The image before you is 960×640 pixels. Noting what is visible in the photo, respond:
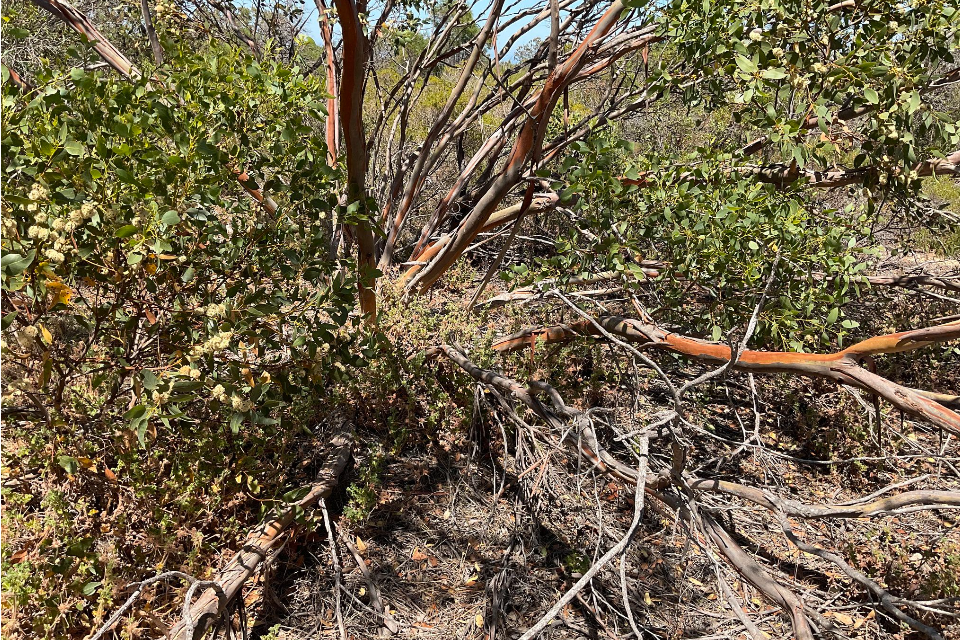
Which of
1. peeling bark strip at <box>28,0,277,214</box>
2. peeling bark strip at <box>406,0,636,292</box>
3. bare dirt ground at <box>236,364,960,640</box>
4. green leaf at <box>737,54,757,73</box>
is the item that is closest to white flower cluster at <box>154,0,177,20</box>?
peeling bark strip at <box>28,0,277,214</box>

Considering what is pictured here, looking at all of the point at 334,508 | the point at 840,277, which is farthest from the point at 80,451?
the point at 840,277

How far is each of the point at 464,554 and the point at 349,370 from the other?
0.97 m

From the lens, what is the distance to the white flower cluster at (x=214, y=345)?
1.58 metres

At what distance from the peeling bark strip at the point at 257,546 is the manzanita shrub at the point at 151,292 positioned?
10cm

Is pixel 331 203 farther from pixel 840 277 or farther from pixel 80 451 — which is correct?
pixel 840 277

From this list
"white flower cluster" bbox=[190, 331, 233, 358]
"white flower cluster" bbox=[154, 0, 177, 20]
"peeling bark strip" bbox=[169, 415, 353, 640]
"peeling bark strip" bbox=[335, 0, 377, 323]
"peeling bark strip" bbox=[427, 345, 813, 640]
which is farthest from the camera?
"white flower cluster" bbox=[154, 0, 177, 20]

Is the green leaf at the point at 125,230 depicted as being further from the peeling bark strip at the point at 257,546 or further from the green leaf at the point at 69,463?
the peeling bark strip at the point at 257,546

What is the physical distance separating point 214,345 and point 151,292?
0.36 meters

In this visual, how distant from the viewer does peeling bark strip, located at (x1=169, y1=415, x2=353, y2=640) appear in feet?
6.03

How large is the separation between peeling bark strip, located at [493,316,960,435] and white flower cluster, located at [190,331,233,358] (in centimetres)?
179

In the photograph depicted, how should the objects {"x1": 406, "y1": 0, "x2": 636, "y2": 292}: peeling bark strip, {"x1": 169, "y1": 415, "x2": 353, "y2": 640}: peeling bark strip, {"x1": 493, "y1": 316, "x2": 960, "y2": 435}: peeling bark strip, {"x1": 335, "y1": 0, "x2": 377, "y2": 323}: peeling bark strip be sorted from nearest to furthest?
{"x1": 169, "y1": 415, "x2": 353, "y2": 640}: peeling bark strip, {"x1": 493, "y1": 316, "x2": 960, "y2": 435}: peeling bark strip, {"x1": 335, "y1": 0, "x2": 377, "y2": 323}: peeling bark strip, {"x1": 406, "y1": 0, "x2": 636, "y2": 292}: peeling bark strip

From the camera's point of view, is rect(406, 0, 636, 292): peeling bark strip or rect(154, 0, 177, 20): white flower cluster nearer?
rect(406, 0, 636, 292): peeling bark strip

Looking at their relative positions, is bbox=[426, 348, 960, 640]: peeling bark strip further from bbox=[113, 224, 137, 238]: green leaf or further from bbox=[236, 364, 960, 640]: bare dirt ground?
bbox=[113, 224, 137, 238]: green leaf

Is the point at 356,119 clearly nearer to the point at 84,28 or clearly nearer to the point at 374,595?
the point at 84,28
